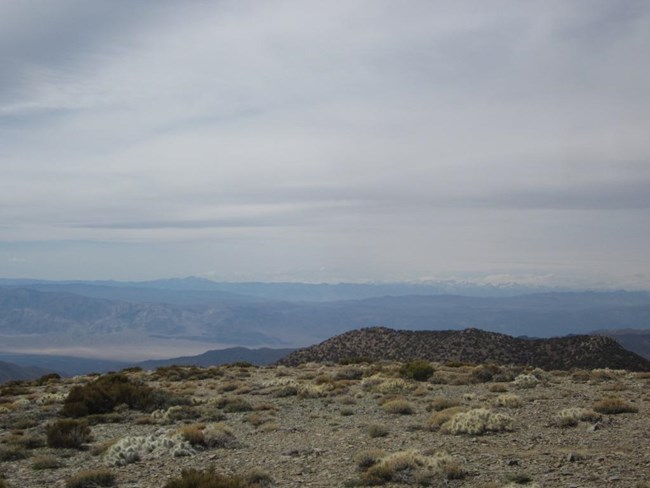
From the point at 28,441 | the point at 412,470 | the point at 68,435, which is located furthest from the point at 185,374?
the point at 412,470

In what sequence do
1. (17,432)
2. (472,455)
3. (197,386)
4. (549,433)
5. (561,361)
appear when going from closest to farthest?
(472,455), (549,433), (17,432), (197,386), (561,361)

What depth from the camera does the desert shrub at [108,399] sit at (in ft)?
72.0

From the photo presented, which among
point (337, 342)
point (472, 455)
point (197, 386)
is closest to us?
point (472, 455)

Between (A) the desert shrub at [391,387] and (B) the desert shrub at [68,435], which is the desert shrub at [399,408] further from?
(B) the desert shrub at [68,435]

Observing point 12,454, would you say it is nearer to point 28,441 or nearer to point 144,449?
point 28,441

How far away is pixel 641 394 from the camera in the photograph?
2278 cm

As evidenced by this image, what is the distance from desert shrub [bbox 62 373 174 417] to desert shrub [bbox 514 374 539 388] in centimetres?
1574

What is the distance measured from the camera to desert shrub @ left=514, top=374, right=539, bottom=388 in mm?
26025

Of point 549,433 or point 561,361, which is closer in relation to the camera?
point 549,433

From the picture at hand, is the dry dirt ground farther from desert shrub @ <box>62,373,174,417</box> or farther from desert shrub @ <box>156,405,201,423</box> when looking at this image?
desert shrub @ <box>62,373,174,417</box>

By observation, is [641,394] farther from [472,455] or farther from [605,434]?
[472,455]

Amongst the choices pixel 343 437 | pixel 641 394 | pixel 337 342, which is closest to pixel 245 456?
pixel 343 437

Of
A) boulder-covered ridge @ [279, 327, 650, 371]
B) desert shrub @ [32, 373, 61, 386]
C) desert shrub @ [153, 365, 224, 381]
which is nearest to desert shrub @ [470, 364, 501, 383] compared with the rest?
boulder-covered ridge @ [279, 327, 650, 371]

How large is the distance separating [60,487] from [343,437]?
24.6 feet
